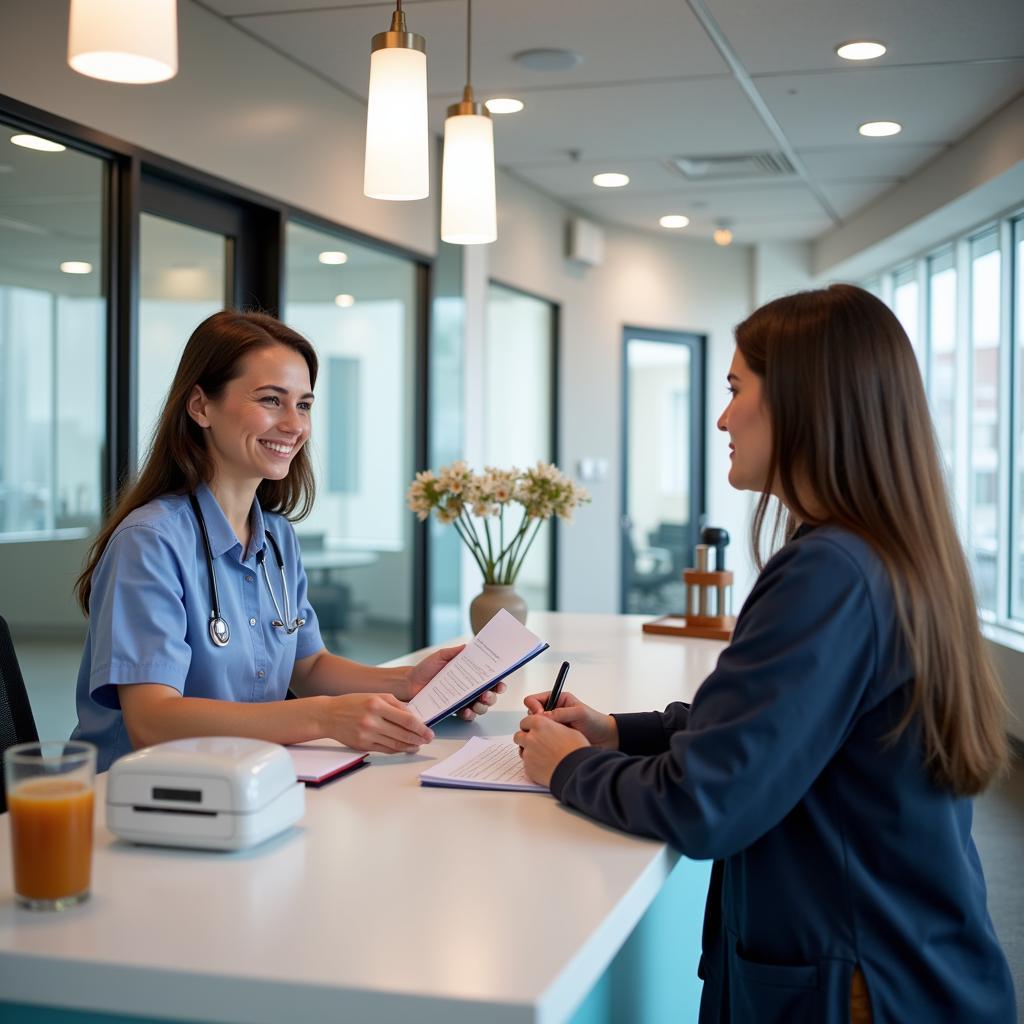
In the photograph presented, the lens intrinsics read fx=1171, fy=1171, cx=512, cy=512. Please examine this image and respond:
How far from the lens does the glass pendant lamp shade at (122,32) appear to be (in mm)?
1214

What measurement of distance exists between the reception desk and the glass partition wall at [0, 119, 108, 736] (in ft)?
5.97

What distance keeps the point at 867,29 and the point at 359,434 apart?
2432mm

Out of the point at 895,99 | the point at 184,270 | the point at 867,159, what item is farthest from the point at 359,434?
the point at 867,159

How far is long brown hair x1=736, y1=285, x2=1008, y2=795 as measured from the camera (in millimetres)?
1192

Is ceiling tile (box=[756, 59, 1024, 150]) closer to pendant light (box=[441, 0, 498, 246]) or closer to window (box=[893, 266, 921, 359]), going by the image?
window (box=[893, 266, 921, 359])

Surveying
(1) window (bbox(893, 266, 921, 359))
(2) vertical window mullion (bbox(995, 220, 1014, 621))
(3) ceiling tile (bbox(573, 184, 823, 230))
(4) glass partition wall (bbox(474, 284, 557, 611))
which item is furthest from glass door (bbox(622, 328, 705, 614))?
(2) vertical window mullion (bbox(995, 220, 1014, 621))

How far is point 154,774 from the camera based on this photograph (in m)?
1.20

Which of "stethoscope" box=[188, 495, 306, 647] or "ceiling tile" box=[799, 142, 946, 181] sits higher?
"ceiling tile" box=[799, 142, 946, 181]

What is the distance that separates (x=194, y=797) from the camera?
1203 millimetres

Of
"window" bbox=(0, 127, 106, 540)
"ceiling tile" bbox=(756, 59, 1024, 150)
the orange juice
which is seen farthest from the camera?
"ceiling tile" bbox=(756, 59, 1024, 150)

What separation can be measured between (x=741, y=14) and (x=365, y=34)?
1214 mm

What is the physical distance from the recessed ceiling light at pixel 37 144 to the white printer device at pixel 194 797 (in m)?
2.31

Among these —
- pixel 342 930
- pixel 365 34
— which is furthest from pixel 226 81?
pixel 342 930

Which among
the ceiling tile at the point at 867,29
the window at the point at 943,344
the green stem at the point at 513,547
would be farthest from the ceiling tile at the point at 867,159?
the green stem at the point at 513,547
